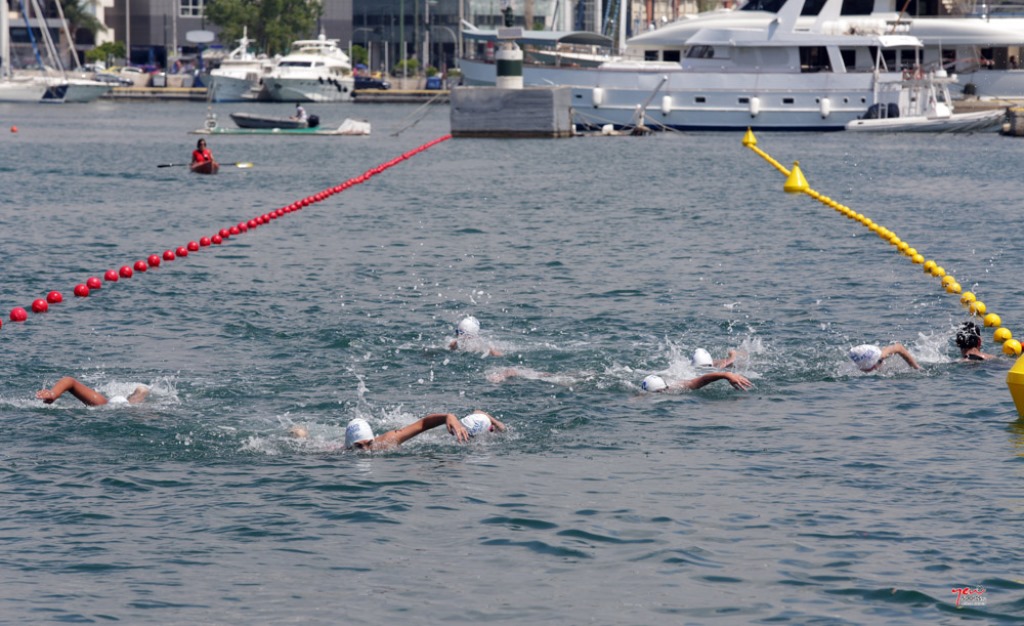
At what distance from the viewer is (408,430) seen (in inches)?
581

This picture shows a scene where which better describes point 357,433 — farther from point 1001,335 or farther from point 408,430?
point 1001,335

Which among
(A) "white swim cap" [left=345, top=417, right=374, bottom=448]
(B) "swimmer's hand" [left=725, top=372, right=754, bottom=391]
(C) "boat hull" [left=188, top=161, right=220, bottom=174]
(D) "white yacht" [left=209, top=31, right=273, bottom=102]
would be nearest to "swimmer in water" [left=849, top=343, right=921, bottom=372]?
(B) "swimmer's hand" [left=725, top=372, right=754, bottom=391]

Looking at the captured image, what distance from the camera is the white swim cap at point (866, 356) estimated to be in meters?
18.1

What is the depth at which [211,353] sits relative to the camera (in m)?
19.8

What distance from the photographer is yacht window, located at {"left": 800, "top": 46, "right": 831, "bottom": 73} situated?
73438mm

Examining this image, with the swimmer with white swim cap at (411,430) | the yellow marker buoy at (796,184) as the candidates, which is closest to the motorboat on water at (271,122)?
the yellow marker buoy at (796,184)

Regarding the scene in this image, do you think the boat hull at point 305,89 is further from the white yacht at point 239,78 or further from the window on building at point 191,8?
the window on building at point 191,8

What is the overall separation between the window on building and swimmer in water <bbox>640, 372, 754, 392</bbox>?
13137 cm

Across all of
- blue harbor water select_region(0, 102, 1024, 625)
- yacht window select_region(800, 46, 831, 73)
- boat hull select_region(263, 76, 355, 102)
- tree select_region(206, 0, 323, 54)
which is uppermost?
tree select_region(206, 0, 323, 54)

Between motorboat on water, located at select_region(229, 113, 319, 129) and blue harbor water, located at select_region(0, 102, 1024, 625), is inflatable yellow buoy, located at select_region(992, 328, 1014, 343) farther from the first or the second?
motorboat on water, located at select_region(229, 113, 319, 129)

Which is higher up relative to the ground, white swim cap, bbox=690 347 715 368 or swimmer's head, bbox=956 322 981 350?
swimmer's head, bbox=956 322 981 350

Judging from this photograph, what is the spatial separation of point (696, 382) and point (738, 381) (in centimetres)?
48

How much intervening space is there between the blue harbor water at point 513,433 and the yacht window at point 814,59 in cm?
3966

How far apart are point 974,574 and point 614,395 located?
6409mm
